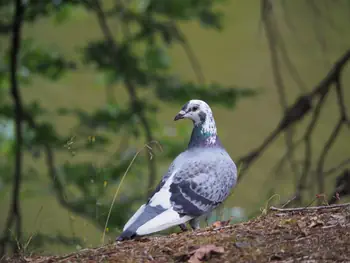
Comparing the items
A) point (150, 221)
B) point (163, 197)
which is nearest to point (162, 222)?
point (150, 221)

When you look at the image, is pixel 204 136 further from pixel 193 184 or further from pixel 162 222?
pixel 162 222

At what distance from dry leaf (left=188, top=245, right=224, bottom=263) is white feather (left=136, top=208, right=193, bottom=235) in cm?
50

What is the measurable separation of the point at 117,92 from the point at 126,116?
643 centimetres

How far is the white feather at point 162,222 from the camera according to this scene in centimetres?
404

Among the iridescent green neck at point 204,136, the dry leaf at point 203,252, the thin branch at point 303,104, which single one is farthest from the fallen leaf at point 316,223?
the thin branch at point 303,104

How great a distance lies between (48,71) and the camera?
7.49 meters

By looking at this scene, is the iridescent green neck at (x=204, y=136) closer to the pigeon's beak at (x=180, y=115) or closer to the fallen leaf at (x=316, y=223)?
the pigeon's beak at (x=180, y=115)

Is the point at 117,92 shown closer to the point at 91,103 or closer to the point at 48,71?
the point at 91,103

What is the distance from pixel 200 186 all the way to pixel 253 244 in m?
0.82

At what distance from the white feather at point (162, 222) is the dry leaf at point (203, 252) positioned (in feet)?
1.63

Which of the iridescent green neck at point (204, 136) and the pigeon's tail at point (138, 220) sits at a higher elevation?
the iridescent green neck at point (204, 136)

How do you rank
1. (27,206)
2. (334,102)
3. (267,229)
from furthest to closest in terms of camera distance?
(334,102), (27,206), (267,229)

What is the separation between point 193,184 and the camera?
4.41 m

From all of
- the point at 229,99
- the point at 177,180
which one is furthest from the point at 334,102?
the point at 177,180
